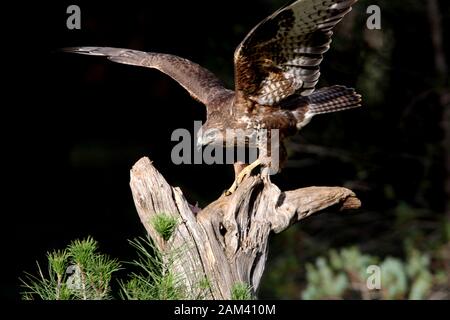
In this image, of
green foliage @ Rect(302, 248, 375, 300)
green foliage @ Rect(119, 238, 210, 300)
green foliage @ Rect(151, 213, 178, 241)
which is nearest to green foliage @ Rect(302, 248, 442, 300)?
green foliage @ Rect(302, 248, 375, 300)

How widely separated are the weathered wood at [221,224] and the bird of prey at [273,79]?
40 cm

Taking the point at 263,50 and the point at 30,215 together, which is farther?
the point at 30,215

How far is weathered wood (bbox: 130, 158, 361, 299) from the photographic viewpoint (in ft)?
12.9

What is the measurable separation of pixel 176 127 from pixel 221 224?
7214mm

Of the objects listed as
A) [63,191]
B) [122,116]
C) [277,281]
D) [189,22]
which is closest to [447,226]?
[277,281]

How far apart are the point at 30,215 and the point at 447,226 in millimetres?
5386

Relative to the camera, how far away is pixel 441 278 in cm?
699

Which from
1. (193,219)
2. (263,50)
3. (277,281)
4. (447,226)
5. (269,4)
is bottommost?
(277,281)

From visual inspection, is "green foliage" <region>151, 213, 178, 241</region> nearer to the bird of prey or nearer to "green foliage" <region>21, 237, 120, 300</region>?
"green foliage" <region>21, 237, 120, 300</region>

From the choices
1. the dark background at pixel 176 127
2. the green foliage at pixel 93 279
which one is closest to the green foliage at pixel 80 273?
the green foliage at pixel 93 279

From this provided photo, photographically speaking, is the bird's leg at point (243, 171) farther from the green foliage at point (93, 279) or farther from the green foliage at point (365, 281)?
the green foliage at point (365, 281)

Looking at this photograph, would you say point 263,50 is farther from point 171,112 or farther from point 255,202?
point 171,112

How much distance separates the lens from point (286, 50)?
481 centimetres

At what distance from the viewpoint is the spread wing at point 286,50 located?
456 cm
